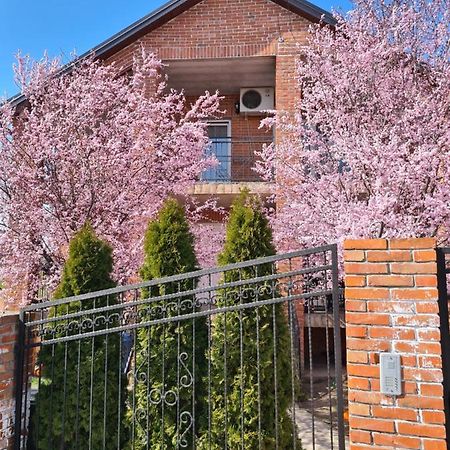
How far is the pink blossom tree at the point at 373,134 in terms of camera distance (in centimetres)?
527

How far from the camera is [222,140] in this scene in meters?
9.22

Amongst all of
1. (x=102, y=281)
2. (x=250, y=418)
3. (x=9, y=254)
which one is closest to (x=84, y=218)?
(x=9, y=254)

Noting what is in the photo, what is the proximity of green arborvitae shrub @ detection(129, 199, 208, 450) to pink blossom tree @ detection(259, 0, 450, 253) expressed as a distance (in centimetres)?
237

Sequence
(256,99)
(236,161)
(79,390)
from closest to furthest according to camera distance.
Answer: (79,390) → (236,161) → (256,99)

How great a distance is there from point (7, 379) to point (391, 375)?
3.02 m

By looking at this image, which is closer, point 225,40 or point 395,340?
point 395,340

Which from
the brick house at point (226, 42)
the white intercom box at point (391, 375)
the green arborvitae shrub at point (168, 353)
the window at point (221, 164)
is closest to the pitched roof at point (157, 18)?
the brick house at point (226, 42)

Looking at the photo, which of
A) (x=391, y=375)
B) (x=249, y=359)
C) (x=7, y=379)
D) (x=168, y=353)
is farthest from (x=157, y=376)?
(x=391, y=375)

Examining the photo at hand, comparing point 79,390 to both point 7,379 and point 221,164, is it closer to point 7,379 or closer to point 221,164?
point 7,379

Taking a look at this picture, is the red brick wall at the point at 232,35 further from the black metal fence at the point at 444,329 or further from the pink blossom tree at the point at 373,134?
the black metal fence at the point at 444,329

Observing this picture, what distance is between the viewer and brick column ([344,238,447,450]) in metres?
2.29

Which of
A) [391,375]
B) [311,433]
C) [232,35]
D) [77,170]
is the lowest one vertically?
[311,433]

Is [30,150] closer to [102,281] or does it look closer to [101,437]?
[102,281]

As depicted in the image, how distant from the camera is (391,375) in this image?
7.67 feet
